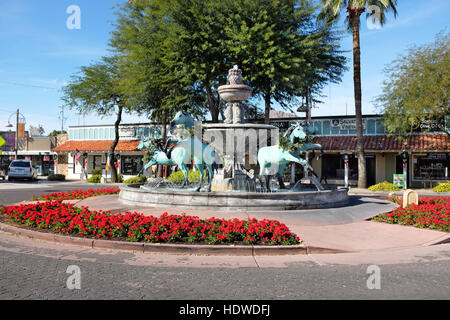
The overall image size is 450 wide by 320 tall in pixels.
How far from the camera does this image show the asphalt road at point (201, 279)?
4.76 metres

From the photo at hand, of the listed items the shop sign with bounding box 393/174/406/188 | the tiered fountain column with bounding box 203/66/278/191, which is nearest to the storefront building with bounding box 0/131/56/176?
the tiered fountain column with bounding box 203/66/278/191

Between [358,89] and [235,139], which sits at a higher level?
[358,89]

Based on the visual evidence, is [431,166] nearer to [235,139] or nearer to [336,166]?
[336,166]

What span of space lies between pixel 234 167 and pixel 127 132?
29.8 meters

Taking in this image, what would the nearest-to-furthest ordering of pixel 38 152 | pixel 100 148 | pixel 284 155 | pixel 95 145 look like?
pixel 284 155, pixel 100 148, pixel 95 145, pixel 38 152

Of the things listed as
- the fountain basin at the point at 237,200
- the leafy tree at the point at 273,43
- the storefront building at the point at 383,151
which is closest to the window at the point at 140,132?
the storefront building at the point at 383,151

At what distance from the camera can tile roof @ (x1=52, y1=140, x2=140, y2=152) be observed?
3874 centimetres

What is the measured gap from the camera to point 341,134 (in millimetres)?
32375

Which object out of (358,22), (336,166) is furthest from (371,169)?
(358,22)

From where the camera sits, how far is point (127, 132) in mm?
41406

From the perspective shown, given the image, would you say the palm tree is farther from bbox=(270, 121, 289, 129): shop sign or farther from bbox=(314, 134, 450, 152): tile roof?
bbox=(270, 121, 289, 129): shop sign

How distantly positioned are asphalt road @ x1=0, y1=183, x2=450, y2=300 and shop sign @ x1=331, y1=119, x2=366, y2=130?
87.8 feet
